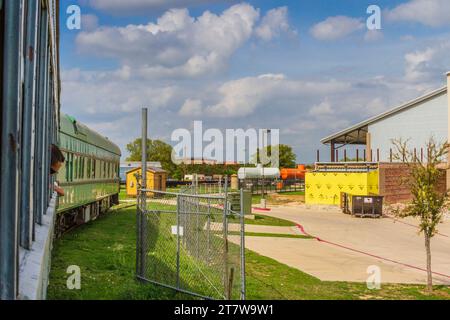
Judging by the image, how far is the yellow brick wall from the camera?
37.6 m

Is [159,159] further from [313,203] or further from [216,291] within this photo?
[216,291]

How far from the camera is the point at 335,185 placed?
126ft

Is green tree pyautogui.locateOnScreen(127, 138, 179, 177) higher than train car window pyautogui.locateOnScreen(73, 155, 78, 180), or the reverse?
green tree pyautogui.locateOnScreen(127, 138, 179, 177)

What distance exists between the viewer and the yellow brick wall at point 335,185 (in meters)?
37.6

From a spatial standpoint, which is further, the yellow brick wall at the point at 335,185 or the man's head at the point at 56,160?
the yellow brick wall at the point at 335,185

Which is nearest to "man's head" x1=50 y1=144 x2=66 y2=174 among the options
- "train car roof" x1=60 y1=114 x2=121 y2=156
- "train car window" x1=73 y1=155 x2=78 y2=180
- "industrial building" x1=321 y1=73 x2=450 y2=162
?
"train car roof" x1=60 y1=114 x2=121 y2=156

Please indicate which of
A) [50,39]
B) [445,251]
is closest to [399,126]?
[445,251]

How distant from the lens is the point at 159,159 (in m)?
92.3

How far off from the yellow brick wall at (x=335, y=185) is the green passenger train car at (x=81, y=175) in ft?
60.0

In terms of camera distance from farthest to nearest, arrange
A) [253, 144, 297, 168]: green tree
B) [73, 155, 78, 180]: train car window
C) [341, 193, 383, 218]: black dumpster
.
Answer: [253, 144, 297, 168]: green tree < [341, 193, 383, 218]: black dumpster < [73, 155, 78, 180]: train car window

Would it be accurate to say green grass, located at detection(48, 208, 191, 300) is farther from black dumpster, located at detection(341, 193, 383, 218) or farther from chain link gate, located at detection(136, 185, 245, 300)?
black dumpster, located at detection(341, 193, 383, 218)

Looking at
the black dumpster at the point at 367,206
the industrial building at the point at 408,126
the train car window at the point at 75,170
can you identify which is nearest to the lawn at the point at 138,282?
the train car window at the point at 75,170

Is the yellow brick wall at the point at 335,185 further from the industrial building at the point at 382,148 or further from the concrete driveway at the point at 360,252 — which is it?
the concrete driveway at the point at 360,252

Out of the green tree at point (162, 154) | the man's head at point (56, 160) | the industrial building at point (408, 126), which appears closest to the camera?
the man's head at point (56, 160)
